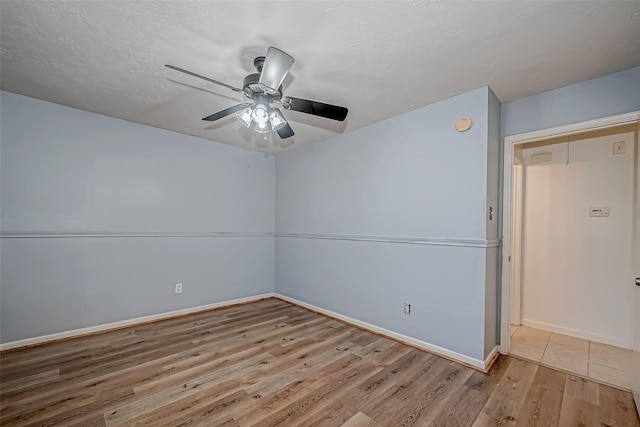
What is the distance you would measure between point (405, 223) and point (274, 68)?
6.38 ft

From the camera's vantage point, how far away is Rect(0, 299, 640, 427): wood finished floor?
1.72 m

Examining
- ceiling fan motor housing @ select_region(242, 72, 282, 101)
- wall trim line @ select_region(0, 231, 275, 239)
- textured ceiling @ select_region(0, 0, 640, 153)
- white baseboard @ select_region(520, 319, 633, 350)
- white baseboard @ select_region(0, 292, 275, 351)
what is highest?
textured ceiling @ select_region(0, 0, 640, 153)

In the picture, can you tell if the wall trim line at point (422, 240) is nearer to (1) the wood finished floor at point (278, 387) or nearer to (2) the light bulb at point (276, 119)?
(1) the wood finished floor at point (278, 387)

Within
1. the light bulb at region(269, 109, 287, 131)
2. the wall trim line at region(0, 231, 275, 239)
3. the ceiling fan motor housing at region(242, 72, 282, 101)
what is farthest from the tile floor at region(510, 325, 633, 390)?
the wall trim line at region(0, 231, 275, 239)

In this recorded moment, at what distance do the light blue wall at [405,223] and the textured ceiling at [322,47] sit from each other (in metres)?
0.45

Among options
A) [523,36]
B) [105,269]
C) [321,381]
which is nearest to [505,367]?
[321,381]

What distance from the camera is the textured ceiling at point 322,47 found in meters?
1.49

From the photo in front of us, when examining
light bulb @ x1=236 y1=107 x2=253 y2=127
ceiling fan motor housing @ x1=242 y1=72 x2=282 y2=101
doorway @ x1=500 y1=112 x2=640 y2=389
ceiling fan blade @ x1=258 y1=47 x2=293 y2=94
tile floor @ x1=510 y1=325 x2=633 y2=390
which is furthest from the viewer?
doorway @ x1=500 y1=112 x2=640 y2=389

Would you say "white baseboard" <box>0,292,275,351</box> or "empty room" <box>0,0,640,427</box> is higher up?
"empty room" <box>0,0,640,427</box>

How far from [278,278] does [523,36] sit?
400cm

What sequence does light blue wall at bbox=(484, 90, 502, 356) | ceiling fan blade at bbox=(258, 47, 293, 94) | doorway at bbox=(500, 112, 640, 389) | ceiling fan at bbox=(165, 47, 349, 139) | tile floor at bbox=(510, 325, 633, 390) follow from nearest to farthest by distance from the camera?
ceiling fan blade at bbox=(258, 47, 293, 94)
ceiling fan at bbox=(165, 47, 349, 139)
tile floor at bbox=(510, 325, 633, 390)
light blue wall at bbox=(484, 90, 502, 356)
doorway at bbox=(500, 112, 640, 389)

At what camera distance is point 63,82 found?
2.33 metres

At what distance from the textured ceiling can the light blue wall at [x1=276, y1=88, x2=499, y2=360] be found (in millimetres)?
451

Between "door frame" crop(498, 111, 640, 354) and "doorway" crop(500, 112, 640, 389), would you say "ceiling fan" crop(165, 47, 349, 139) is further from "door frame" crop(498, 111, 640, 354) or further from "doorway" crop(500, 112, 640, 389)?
"doorway" crop(500, 112, 640, 389)
